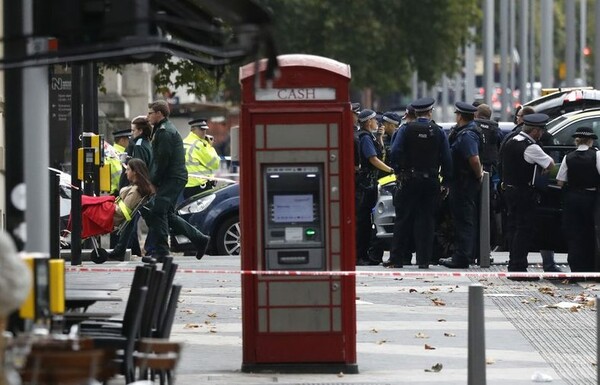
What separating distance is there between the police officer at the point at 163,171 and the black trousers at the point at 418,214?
256 centimetres

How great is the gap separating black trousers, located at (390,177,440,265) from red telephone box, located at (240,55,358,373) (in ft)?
25.0

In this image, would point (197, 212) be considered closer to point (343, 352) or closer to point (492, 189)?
point (492, 189)

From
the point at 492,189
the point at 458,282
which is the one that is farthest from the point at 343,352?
the point at 492,189

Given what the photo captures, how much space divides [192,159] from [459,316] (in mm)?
9659

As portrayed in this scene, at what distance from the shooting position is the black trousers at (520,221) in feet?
59.9

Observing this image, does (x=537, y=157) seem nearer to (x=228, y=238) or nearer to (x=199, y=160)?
(x=228, y=238)

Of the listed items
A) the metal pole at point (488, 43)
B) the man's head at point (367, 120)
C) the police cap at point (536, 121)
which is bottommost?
the police cap at point (536, 121)

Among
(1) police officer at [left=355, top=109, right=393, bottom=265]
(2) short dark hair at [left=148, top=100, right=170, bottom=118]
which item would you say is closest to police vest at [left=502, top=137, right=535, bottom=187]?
(1) police officer at [left=355, top=109, right=393, bottom=265]

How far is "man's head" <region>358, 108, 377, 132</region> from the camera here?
64.7 ft

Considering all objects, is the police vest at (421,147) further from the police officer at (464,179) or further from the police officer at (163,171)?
the police officer at (163,171)

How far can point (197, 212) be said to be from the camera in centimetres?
2222

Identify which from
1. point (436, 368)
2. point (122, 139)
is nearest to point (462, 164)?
point (122, 139)

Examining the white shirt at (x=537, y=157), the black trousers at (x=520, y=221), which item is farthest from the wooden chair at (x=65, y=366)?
the black trousers at (x=520, y=221)

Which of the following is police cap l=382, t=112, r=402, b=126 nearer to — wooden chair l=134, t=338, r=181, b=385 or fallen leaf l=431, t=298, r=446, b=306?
fallen leaf l=431, t=298, r=446, b=306
